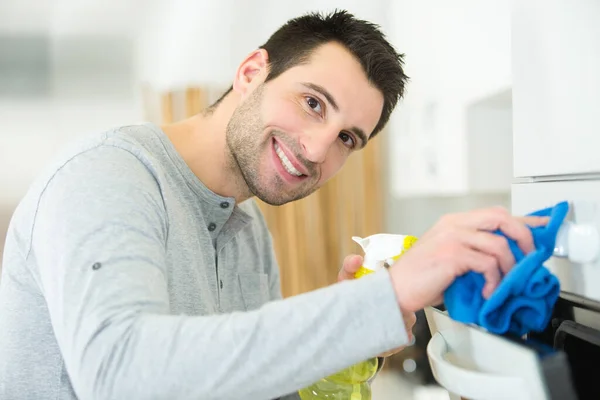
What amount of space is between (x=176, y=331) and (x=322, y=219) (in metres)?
1.60

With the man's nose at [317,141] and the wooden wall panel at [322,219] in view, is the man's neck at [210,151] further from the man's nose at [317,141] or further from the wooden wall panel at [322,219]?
the wooden wall panel at [322,219]

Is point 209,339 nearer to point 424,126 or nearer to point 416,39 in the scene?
point 424,126

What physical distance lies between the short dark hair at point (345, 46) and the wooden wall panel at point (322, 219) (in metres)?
1.01

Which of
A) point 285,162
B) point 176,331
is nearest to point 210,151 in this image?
point 285,162

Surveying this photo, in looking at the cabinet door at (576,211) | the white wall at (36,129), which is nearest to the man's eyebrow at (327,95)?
the cabinet door at (576,211)

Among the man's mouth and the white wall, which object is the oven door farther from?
the white wall

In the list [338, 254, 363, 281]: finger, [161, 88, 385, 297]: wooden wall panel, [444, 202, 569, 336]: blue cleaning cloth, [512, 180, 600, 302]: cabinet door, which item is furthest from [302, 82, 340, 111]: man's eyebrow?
[161, 88, 385, 297]: wooden wall panel

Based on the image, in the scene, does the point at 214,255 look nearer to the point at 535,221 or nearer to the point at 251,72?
the point at 251,72

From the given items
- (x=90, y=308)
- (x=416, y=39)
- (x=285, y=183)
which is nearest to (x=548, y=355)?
(x=90, y=308)

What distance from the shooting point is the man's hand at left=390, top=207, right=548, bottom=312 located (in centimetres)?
50

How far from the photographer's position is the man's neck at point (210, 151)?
3.33 feet

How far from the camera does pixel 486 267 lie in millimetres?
495

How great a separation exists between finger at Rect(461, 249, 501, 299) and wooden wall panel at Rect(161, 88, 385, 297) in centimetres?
158

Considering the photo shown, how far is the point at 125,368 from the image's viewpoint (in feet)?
1.73
